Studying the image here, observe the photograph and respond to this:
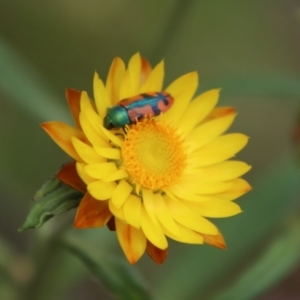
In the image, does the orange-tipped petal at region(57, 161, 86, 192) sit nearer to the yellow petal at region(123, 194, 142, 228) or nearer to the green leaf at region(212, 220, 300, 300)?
the yellow petal at region(123, 194, 142, 228)

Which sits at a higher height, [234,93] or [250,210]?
[234,93]

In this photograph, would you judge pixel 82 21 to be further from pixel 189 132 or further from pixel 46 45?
pixel 189 132

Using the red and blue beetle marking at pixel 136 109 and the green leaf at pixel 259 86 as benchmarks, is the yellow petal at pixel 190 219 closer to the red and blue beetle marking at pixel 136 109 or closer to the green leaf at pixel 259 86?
the red and blue beetle marking at pixel 136 109

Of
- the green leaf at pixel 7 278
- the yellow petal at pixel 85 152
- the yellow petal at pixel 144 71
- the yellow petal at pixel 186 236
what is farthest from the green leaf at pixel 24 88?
the yellow petal at pixel 186 236

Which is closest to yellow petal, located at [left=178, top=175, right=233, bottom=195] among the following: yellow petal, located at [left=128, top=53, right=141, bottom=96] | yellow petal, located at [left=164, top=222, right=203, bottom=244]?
yellow petal, located at [left=164, top=222, right=203, bottom=244]

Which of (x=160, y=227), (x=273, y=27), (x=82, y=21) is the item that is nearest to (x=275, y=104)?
(x=273, y=27)

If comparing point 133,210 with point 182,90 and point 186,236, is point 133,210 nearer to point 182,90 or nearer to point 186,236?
point 186,236
